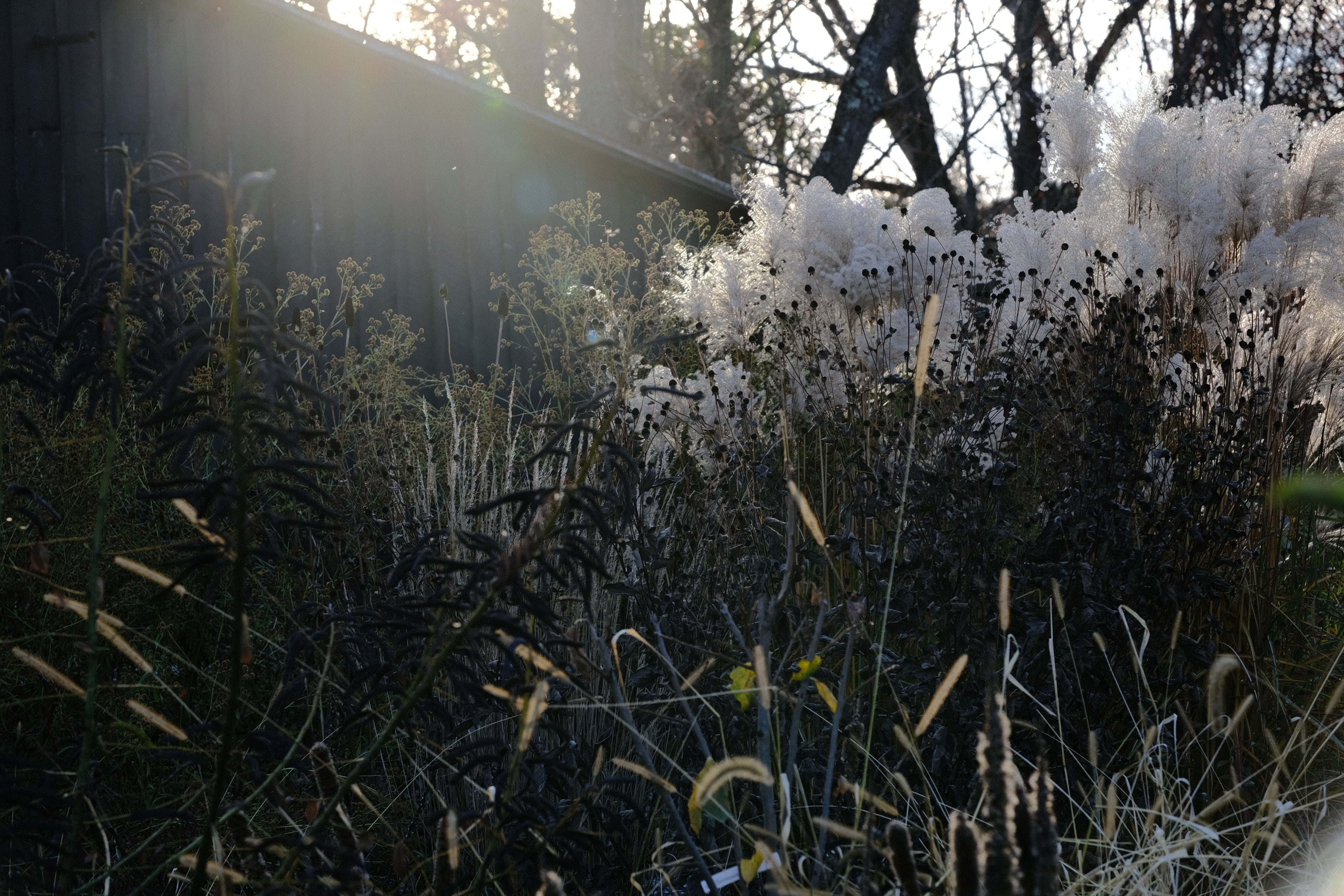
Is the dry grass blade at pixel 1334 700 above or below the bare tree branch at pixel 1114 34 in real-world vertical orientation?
below

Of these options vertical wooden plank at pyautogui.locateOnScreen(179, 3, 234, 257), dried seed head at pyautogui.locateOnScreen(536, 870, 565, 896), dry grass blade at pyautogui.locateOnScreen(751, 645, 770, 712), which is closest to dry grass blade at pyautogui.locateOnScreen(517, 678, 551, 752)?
dried seed head at pyautogui.locateOnScreen(536, 870, 565, 896)

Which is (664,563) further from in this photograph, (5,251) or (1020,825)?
(5,251)

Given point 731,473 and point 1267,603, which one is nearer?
point 1267,603

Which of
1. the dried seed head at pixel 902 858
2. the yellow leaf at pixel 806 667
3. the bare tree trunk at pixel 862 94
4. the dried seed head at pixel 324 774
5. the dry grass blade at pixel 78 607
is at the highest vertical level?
the bare tree trunk at pixel 862 94

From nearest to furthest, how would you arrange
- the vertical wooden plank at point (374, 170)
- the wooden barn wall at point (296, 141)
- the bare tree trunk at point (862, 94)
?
the wooden barn wall at point (296, 141)
the vertical wooden plank at point (374, 170)
the bare tree trunk at point (862, 94)

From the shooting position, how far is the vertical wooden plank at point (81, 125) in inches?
240

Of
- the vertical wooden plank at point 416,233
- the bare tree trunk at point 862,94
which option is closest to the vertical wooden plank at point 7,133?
the vertical wooden plank at point 416,233

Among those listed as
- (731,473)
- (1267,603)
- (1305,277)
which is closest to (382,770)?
(731,473)

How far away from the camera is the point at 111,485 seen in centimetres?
350

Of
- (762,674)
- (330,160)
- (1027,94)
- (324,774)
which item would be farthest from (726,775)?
(1027,94)

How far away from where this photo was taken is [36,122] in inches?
239

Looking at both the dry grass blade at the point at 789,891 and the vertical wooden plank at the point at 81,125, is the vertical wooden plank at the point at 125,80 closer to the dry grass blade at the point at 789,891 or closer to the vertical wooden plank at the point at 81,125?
the vertical wooden plank at the point at 81,125

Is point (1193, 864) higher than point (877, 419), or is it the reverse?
point (877, 419)

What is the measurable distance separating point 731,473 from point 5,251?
15.4ft
